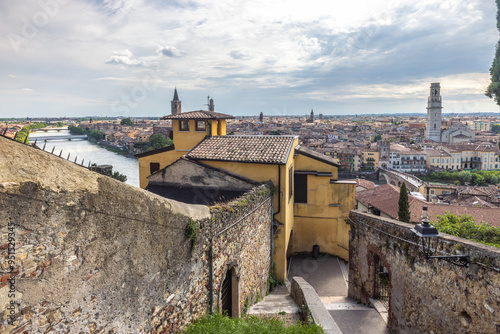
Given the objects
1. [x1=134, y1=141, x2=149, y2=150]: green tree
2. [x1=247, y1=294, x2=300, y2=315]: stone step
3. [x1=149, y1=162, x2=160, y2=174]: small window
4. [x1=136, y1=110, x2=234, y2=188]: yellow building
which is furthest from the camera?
[x1=134, y1=141, x2=149, y2=150]: green tree

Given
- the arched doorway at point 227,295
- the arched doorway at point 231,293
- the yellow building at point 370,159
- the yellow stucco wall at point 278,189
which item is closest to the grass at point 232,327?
the arched doorway at point 227,295

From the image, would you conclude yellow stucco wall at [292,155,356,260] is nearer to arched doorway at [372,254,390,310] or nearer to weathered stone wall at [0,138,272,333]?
arched doorway at [372,254,390,310]

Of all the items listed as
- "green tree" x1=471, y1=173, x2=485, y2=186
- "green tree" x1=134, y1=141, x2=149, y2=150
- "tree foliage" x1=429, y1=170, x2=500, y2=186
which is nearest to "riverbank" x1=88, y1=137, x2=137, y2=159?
"green tree" x1=134, y1=141, x2=149, y2=150

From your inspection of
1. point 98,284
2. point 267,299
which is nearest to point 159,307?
point 98,284

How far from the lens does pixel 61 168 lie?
312cm

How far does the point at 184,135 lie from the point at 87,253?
1188 cm

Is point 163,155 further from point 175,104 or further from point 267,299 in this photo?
point 175,104

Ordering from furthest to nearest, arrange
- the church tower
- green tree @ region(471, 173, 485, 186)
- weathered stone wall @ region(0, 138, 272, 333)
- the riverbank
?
the church tower, green tree @ region(471, 173, 485, 186), the riverbank, weathered stone wall @ region(0, 138, 272, 333)

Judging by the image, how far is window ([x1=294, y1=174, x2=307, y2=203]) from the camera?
1380cm

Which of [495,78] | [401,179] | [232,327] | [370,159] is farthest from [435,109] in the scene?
[232,327]

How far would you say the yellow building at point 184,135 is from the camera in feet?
47.8

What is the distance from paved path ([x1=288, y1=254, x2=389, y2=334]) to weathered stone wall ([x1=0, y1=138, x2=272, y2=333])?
5.14m

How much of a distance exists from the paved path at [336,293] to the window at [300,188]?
8.44ft

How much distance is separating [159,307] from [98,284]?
1.28m
